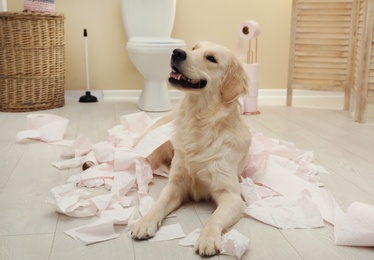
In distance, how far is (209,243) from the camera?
3.91 feet

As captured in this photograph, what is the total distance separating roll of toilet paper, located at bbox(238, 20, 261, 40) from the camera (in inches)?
122

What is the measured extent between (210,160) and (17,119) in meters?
1.89

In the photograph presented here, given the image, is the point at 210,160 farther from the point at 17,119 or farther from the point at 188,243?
the point at 17,119

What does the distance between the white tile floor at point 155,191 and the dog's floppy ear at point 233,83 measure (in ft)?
1.39

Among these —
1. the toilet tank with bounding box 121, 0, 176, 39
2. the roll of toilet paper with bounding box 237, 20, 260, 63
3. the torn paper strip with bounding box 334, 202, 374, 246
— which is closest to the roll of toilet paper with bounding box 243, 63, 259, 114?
the roll of toilet paper with bounding box 237, 20, 260, 63

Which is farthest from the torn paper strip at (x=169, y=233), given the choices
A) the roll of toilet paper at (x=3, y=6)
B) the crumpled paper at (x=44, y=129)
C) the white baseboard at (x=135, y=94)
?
the roll of toilet paper at (x=3, y=6)

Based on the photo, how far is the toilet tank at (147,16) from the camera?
11.5ft

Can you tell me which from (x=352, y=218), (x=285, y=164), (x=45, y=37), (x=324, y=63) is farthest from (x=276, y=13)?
(x=352, y=218)

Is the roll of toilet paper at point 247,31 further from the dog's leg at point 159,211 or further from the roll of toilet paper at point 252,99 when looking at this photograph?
the dog's leg at point 159,211

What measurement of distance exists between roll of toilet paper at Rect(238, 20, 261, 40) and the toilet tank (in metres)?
0.73

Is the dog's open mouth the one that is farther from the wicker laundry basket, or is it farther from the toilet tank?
the toilet tank

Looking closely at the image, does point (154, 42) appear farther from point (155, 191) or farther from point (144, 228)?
point (144, 228)

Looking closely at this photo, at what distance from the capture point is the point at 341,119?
124 inches

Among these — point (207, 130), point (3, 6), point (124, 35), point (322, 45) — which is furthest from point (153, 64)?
point (207, 130)
